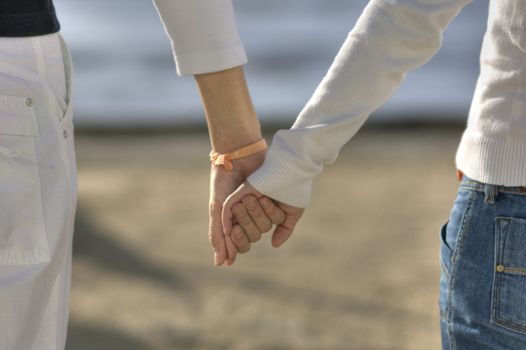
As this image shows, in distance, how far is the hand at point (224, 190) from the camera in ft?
7.92

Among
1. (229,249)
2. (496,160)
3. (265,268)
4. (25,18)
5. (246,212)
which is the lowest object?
(265,268)

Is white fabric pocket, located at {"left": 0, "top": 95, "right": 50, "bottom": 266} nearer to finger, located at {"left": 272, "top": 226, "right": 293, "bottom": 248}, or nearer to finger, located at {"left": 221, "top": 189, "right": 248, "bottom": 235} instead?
finger, located at {"left": 221, "top": 189, "right": 248, "bottom": 235}

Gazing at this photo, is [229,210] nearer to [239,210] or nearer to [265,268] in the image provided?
[239,210]

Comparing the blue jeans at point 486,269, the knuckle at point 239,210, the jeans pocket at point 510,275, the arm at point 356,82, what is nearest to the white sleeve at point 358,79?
the arm at point 356,82

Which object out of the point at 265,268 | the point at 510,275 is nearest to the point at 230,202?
the point at 510,275

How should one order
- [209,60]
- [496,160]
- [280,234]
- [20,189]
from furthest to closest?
[280,234] → [209,60] → [496,160] → [20,189]

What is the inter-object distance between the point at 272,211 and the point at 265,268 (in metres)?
2.94

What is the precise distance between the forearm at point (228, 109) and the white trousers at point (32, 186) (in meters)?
0.43

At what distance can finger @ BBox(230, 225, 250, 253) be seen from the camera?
2.40 m

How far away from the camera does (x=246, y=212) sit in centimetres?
235

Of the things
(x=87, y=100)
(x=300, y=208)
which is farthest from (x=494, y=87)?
(x=87, y=100)

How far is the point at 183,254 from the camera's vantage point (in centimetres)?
556

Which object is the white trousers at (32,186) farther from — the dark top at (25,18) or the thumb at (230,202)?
the thumb at (230,202)

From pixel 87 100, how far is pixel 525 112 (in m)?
10.7
